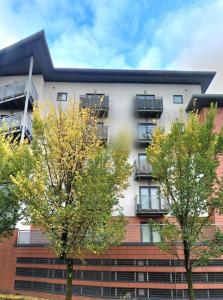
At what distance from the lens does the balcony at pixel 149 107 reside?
78.2 ft

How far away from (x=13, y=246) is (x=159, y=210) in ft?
29.4

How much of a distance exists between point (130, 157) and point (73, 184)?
10.7 m

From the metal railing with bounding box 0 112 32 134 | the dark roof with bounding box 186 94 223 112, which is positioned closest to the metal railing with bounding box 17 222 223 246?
the metal railing with bounding box 0 112 32 134

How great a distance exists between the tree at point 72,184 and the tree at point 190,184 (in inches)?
69.4

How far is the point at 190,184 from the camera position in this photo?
1198 centimetres

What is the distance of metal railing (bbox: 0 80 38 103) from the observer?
22.8m

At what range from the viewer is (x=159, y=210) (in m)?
21.0

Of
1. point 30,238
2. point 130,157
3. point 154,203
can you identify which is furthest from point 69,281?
point 130,157

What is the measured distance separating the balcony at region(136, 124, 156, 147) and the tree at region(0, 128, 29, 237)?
10.4m

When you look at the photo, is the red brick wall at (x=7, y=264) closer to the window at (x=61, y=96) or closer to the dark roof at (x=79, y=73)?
the window at (x=61, y=96)


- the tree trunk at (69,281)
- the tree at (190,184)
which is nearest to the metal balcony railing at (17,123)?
the tree trunk at (69,281)

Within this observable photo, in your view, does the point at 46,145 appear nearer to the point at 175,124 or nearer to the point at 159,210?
the point at 175,124

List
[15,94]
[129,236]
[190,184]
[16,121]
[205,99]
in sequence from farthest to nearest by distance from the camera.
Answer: [15,94], [16,121], [205,99], [129,236], [190,184]

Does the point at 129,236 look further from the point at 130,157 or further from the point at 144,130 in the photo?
the point at 144,130
